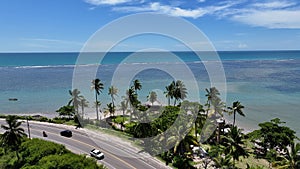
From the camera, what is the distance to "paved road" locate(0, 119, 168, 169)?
4597cm

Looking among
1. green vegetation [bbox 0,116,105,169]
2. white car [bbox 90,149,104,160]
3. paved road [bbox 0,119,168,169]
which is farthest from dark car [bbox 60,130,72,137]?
white car [bbox 90,149,104,160]

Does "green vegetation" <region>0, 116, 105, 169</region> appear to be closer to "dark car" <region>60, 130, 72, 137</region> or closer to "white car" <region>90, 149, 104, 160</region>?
"white car" <region>90, 149, 104, 160</region>

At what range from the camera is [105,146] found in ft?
175

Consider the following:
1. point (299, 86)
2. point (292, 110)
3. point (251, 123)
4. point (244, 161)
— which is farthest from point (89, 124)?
point (299, 86)

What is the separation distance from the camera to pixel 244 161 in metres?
51.1

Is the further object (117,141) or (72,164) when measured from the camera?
(117,141)

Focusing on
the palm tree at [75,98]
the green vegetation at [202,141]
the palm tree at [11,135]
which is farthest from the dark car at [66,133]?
the palm tree at [75,98]

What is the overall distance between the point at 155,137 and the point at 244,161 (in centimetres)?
1723

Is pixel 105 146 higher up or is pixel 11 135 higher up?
pixel 11 135

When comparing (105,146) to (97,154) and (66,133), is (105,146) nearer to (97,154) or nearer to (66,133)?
(97,154)

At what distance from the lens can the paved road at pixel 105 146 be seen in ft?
151

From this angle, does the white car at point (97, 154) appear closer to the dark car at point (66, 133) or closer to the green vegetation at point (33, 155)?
the green vegetation at point (33, 155)

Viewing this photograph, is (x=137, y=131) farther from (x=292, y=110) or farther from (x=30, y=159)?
(x=292, y=110)

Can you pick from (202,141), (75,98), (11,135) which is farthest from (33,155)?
(202,141)
